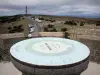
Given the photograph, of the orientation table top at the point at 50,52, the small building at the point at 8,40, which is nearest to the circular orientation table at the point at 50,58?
the orientation table top at the point at 50,52

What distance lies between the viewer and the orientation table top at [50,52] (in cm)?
413

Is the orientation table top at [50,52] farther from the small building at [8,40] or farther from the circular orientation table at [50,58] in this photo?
the small building at [8,40]

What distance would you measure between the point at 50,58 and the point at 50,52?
0.44 meters

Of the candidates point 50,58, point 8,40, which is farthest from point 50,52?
point 8,40

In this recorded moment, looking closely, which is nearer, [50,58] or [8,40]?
[50,58]

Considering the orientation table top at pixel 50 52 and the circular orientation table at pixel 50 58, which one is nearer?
the circular orientation table at pixel 50 58

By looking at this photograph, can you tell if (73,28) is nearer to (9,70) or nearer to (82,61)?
(9,70)

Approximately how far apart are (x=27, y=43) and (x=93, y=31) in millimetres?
5107

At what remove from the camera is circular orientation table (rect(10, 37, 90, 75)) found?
12.9 ft

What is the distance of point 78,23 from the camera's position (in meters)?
11.6

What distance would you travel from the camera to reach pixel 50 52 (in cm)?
478

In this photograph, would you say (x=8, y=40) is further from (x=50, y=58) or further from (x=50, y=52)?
(x=50, y=58)

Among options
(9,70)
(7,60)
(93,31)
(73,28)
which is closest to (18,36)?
(7,60)

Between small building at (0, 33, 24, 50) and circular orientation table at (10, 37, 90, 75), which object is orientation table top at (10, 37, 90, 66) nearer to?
circular orientation table at (10, 37, 90, 75)
